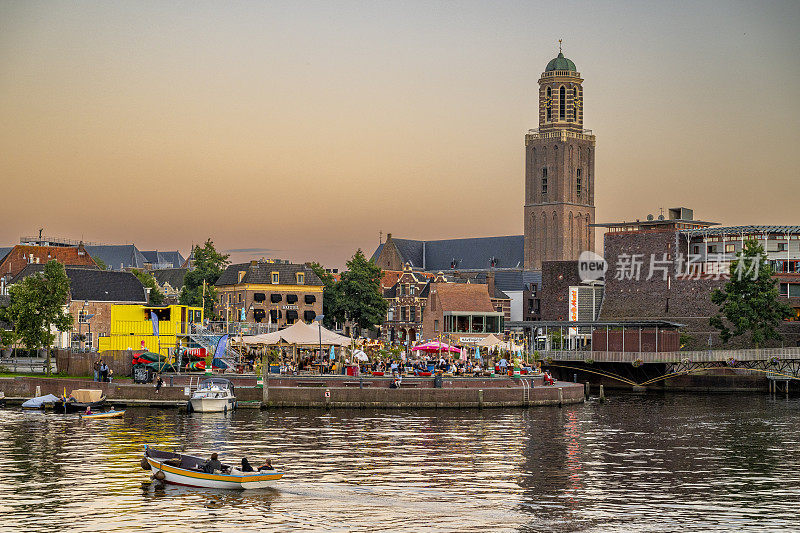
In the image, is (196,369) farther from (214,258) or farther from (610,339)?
(214,258)

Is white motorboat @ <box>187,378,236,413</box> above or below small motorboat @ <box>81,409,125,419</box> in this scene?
above

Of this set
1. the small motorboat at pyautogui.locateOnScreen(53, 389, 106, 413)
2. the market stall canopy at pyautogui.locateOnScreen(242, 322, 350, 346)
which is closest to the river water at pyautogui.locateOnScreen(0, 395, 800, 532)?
the small motorboat at pyautogui.locateOnScreen(53, 389, 106, 413)

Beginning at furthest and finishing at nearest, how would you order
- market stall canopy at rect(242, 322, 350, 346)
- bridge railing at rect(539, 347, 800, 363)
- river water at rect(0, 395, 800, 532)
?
bridge railing at rect(539, 347, 800, 363)
market stall canopy at rect(242, 322, 350, 346)
river water at rect(0, 395, 800, 532)

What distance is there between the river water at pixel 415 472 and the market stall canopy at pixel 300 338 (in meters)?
7.52

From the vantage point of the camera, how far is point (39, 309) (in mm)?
89250

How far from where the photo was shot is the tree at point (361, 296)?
13938cm

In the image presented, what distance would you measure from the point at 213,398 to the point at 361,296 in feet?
226

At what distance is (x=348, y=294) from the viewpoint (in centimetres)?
14075

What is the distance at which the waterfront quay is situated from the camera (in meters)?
75.2

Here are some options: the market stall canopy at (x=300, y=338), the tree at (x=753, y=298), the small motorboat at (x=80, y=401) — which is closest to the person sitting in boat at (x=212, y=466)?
the small motorboat at (x=80, y=401)

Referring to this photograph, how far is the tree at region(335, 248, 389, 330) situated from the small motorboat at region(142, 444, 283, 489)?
94921mm

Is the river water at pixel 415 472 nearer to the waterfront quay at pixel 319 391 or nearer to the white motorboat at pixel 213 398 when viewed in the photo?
the white motorboat at pixel 213 398

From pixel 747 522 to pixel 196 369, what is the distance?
173ft

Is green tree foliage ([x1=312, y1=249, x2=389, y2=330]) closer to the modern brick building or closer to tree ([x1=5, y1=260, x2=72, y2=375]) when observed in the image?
the modern brick building
